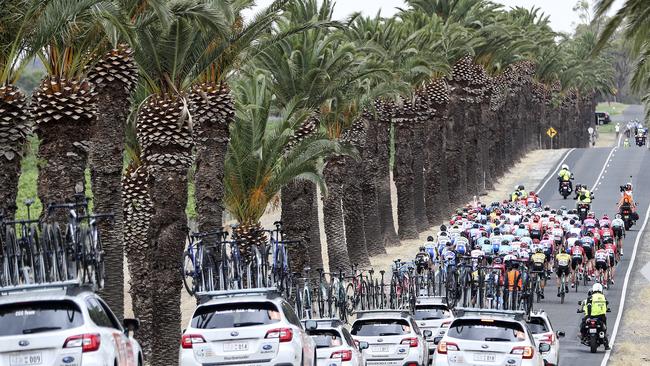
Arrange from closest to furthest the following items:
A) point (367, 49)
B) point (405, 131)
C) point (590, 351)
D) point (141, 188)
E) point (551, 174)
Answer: point (590, 351) < point (141, 188) < point (367, 49) < point (405, 131) < point (551, 174)

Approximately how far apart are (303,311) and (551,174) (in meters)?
61.0

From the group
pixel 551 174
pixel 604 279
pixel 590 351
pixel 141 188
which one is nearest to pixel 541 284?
pixel 604 279

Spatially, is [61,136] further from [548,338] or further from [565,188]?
[565,188]

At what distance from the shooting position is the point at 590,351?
33.0 metres

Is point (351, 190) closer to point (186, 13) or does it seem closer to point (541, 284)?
point (541, 284)

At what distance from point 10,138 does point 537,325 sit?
36.9ft

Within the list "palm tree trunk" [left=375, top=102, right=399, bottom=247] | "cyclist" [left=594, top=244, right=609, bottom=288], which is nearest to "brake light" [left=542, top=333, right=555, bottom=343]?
"cyclist" [left=594, top=244, right=609, bottom=288]

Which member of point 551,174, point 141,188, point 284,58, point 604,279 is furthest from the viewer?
point 551,174

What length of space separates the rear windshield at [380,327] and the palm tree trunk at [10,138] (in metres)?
7.09

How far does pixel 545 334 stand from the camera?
26297 millimetres

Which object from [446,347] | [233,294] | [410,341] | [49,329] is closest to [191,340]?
[233,294]

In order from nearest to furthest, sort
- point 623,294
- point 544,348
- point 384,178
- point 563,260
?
1. point 544,348
2. point 563,260
3. point 623,294
4. point 384,178

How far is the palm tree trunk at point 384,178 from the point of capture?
55281 millimetres

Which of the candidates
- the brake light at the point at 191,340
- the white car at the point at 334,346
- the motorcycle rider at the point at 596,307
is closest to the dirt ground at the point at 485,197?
the motorcycle rider at the point at 596,307
